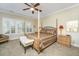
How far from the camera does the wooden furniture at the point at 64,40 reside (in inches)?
118

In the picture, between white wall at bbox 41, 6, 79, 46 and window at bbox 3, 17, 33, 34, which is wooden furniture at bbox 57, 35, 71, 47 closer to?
white wall at bbox 41, 6, 79, 46

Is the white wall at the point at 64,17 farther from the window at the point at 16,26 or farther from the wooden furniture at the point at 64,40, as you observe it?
the window at the point at 16,26

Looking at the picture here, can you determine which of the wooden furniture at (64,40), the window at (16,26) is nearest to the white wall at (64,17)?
the wooden furniture at (64,40)

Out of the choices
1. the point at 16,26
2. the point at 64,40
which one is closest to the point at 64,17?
the point at 64,40

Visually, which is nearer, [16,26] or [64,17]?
→ [16,26]

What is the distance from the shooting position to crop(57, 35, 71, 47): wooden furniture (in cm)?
299

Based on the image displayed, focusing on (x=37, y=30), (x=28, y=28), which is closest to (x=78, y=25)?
(x=37, y=30)

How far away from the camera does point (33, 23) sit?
2.39 meters

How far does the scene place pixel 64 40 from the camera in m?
3.25

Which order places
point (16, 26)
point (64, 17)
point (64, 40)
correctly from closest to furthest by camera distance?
point (16, 26)
point (64, 17)
point (64, 40)

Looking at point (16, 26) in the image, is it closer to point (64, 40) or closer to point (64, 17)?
point (64, 17)

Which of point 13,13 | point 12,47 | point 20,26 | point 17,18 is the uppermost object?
point 13,13

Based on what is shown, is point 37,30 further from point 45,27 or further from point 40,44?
point 40,44

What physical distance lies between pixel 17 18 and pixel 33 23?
0.68 metres
